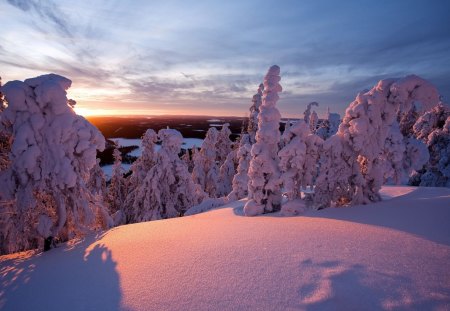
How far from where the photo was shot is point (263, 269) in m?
4.59

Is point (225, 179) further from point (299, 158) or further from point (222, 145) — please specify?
point (299, 158)

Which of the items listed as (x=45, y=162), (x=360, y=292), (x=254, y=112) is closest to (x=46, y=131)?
(x=45, y=162)

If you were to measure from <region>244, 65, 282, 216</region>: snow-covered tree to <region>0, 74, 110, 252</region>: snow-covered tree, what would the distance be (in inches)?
272

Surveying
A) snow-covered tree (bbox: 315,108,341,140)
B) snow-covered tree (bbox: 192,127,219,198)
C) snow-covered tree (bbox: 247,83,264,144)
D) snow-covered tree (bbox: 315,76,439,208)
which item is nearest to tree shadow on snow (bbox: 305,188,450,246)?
snow-covered tree (bbox: 315,76,439,208)

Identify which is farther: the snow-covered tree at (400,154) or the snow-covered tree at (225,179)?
the snow-covered tree at (225,179)

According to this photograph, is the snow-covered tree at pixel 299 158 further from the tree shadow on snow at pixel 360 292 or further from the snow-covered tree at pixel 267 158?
the tree shadow on snow at pixel 360 292

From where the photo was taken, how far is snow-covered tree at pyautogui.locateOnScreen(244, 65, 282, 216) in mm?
11872

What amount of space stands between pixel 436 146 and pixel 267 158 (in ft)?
56.5

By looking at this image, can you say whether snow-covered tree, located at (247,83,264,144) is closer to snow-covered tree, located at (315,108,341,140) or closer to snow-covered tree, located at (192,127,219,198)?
snow-covered tree, located at (192,127,219,198)

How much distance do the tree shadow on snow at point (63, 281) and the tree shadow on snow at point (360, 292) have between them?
3166mm

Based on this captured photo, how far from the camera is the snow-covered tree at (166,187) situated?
→ 1897 centimetres

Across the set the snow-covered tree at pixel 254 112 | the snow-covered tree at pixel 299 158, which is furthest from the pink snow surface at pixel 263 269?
the snow-covered tree at pixel 254 112

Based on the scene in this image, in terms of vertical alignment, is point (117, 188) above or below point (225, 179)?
below

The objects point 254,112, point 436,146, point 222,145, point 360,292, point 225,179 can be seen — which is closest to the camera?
point 360,292
